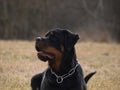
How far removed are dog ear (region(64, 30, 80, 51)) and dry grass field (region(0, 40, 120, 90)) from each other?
2158 mm

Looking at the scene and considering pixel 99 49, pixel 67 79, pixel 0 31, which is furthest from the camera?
pixel 0 31

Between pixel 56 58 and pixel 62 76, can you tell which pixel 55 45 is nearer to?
pixel 56 58

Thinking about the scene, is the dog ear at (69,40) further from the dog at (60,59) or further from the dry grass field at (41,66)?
the dry grass field at (41,66)

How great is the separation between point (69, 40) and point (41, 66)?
5.01 metres

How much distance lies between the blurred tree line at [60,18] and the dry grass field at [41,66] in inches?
197

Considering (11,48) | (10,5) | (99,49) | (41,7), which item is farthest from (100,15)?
(11,48)

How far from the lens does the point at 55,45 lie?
290 inches

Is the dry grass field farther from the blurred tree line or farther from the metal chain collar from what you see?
the blurred tree line

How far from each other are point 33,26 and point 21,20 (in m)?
0.78

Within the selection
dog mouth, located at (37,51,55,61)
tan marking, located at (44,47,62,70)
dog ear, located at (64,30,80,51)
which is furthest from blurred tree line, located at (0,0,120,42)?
dog mouth, located at (37,51,55,61)

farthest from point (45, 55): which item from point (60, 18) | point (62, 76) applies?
point (60, 18)

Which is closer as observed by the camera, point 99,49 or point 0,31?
point 99,49

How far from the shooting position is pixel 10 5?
2277cm

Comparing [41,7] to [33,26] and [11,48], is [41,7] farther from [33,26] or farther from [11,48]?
[11,48]
